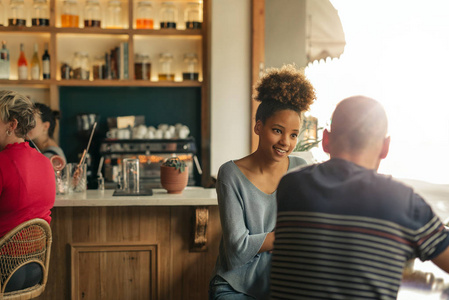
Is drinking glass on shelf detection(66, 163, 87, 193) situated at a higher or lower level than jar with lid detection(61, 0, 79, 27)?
lower

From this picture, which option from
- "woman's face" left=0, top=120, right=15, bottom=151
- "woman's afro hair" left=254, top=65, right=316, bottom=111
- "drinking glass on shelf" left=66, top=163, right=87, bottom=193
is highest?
"woman's afro hair" left=254, top=65, right=316, bottom=111

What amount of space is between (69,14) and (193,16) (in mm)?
1246

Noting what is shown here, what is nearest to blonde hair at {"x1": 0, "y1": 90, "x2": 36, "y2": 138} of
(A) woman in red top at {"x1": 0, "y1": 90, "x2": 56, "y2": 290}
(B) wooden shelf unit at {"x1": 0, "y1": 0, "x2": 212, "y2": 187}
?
(A) woman in red top at {"x1": 0, "y1": 90, "x2": 56, "y2": 290}

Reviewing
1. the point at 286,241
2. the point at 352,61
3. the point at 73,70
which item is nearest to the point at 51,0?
the point at 73,70

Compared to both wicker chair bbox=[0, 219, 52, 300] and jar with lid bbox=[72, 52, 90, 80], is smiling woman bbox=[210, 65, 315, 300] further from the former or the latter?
jar with lid bbox=[72, 52, 90, 80]

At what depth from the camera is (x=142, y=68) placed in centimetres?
518

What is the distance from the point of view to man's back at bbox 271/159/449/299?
3.61ft

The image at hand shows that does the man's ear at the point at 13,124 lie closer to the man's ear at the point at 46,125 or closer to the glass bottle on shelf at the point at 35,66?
the man's ear at the point at 46,125

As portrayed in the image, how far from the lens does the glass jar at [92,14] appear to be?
509cm

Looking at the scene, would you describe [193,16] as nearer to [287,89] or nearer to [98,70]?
[98,70]

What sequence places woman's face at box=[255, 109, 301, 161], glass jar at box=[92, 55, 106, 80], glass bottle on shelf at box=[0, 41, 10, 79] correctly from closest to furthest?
woman's face at box=[255, 109, 301, 161] → glass bottle on shelf at box=[0, 41, 10, 79] → glass jar at box=[92, 55, 106, 80]

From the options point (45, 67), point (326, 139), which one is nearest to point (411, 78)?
point (326, 139)

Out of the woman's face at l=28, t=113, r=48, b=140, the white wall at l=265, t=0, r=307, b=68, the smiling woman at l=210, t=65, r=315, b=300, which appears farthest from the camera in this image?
the white wall at l=265, t=0, r=307, b=68

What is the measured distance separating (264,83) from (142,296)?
149cm
